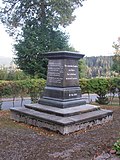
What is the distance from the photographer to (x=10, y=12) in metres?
20.9

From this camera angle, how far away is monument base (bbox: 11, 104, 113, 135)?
260 inches

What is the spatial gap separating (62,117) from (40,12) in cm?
1485

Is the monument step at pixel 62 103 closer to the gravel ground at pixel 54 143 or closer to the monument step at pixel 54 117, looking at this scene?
the monument step at pixel 54 117

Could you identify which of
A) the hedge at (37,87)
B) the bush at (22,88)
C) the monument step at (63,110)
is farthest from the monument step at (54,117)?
the hedge at (37,87)

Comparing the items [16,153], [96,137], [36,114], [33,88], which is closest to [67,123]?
[96,137]

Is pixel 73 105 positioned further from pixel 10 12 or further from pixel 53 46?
pixel 10 12

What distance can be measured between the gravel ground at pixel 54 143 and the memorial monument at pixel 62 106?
29 cm

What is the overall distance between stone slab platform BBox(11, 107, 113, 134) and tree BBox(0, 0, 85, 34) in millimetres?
12970

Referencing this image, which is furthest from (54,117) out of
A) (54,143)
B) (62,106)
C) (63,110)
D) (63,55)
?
(63,55)

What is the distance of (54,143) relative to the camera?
18.2 feet

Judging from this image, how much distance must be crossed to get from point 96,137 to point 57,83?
9.42ft

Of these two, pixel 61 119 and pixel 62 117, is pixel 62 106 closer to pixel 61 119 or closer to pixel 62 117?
pixel 62 117

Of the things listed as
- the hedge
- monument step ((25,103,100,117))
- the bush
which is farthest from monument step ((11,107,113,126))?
the hedge

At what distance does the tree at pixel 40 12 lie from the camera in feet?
64.2
